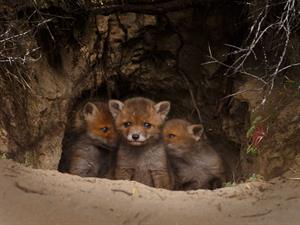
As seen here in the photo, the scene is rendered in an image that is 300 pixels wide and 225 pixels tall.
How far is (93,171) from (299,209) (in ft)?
11.9

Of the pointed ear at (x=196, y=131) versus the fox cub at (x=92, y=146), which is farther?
the pointed ear at (x=196, y=131)

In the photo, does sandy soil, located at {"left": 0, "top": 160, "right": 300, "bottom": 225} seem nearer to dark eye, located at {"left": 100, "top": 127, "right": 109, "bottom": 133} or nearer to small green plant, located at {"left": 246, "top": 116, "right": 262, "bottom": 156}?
small green plant, located at {"left": 246, "top": 116, "right": 262, "bottom": 156}

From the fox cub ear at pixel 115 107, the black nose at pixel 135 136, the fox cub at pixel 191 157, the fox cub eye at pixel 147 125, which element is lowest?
the fox cub at pixel 191 157

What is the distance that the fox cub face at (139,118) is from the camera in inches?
302

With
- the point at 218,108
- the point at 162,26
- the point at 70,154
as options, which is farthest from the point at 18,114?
the point at 218,108

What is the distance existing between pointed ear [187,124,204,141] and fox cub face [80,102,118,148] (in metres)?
1.00

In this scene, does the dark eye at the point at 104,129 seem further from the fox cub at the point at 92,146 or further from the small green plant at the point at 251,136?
the small green plant at the point at 251,136

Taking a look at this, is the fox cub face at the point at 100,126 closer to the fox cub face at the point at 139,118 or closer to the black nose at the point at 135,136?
the fox cub face at the point at 139,118

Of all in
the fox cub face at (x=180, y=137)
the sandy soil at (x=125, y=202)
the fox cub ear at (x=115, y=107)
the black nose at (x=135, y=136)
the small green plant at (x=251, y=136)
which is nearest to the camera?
the sandy soil at (x=125, y=202)

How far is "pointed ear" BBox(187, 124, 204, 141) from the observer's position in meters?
8.34

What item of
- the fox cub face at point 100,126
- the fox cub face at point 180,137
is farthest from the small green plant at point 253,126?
the fox cub face at point 100,126

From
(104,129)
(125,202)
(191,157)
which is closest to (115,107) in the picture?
(104,129)

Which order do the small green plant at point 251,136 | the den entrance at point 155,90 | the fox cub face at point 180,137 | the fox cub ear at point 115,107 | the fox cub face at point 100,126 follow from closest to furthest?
1. the den entrance at point 155,90
2. the small green plant at point 251,136
3. the fox cub ear at point 115,107
4. the fox cub face at point 100,126
5. the fox cub face at point 180,137

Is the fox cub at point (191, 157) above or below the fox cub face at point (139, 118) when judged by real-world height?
below
